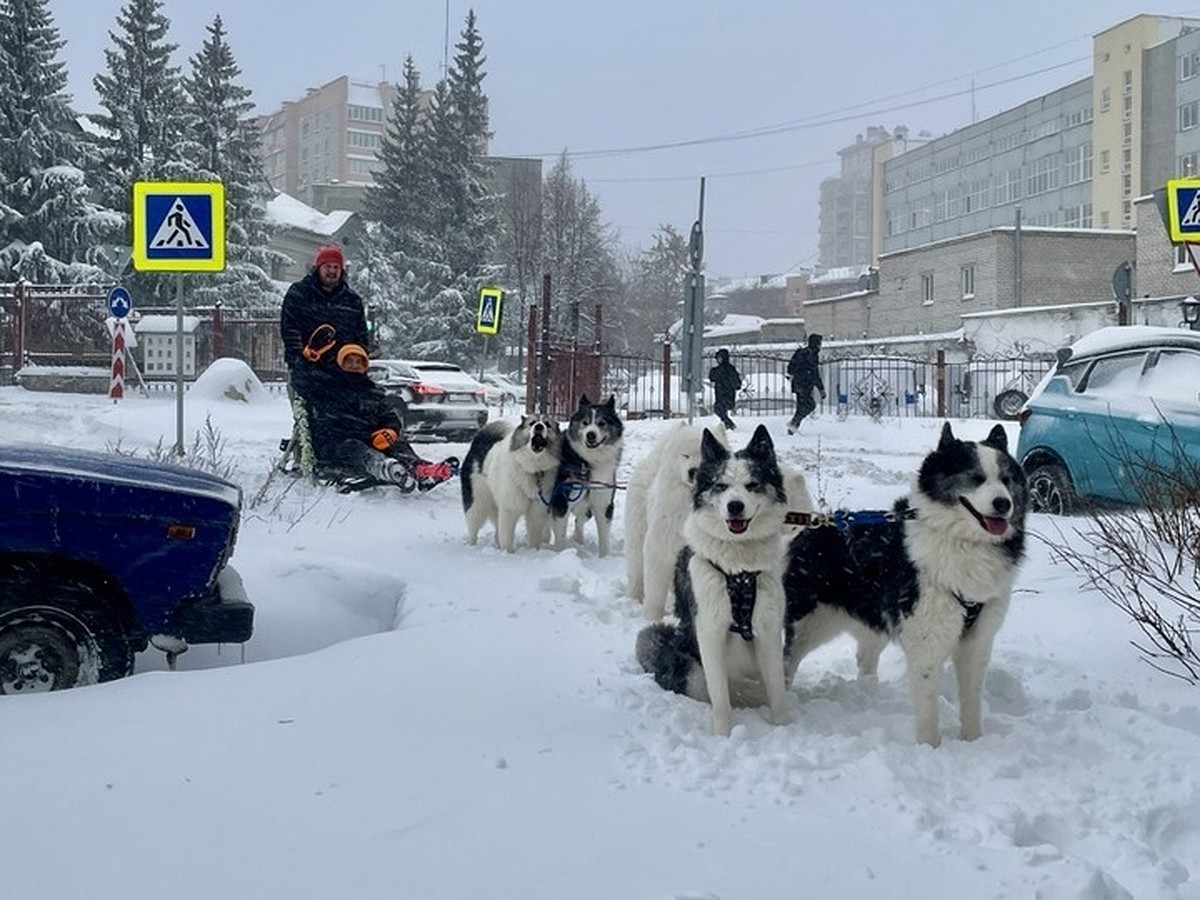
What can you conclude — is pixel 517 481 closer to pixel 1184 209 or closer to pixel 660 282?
pixel 1184 209

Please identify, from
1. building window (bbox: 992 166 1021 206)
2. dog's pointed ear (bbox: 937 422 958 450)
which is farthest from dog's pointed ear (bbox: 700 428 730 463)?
building window (bbox: 992 166 1021 206)

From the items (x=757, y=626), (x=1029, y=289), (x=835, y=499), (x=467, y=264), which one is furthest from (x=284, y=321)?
(x=1029, y=289)

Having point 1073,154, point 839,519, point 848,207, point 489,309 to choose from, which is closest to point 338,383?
point 839,519

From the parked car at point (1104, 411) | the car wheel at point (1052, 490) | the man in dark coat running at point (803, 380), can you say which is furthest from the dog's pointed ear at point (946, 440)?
the man in dark coat running at point (803, 380)

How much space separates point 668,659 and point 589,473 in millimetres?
3722

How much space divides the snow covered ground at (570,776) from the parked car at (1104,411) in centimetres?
304

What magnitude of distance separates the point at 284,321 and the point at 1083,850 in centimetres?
724

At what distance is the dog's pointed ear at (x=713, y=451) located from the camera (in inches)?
169

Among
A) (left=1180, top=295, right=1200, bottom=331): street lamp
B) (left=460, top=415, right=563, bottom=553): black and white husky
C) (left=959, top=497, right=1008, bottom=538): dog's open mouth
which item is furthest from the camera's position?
(left=1180, top=295, right=1200, bottom=331): street lamp

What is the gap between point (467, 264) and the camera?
39.4m

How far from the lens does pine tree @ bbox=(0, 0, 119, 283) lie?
1107 inches

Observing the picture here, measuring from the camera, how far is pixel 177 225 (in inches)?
331

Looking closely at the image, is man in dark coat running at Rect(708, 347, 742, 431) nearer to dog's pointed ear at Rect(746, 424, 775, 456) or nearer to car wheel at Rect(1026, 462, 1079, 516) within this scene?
car wheel at Rect(1026, 462, 1079, 516)

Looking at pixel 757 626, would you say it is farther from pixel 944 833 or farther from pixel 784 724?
pixel 944 833
